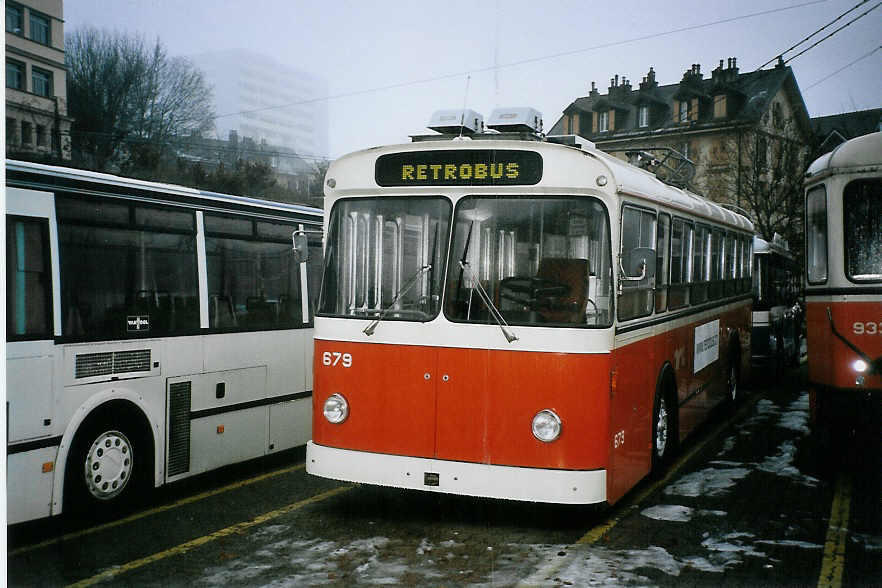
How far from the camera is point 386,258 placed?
655 cm

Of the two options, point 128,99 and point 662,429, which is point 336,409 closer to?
point 662,429

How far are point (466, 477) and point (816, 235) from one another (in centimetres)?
498

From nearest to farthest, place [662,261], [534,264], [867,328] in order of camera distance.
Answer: [534,264] → [662,261] → [867,328]

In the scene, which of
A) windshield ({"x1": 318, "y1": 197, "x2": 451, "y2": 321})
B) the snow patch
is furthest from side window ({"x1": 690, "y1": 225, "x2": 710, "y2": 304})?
windshield ({"x1": 318, "y1": 197, "x2": 451, "y2": 321})

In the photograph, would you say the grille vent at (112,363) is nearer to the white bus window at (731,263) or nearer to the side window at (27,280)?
the side window at (27,280)

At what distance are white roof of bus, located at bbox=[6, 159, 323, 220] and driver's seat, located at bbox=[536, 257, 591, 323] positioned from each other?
138 inches

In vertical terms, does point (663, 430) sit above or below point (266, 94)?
below

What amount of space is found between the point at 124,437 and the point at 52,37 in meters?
3.27

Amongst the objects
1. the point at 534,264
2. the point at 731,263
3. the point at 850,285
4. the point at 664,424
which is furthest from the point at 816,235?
the point at 534,264

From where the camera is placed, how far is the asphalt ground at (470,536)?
546cm

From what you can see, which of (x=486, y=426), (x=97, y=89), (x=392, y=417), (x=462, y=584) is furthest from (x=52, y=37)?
(x=462, y=584)

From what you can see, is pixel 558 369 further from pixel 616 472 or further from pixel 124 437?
pixel 124 437


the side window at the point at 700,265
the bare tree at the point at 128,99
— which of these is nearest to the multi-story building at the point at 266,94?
the bare tree at the point at 128,99

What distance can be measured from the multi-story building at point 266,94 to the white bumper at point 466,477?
327cm
